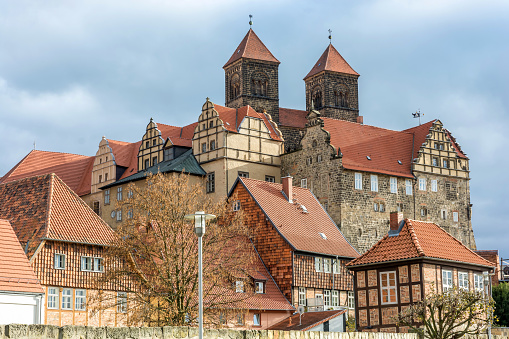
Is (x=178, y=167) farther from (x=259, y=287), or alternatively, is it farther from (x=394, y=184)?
(x=259, y=287)

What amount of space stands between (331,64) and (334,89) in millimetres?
2833

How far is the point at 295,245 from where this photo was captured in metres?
48.6

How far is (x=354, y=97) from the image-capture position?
91188mm

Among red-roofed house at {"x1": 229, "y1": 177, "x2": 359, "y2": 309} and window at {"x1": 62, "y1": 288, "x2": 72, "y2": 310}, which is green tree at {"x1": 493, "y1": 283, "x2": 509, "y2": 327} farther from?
window at {"x1": 62, "y1": 288, "x2": 72, "y2": 310}

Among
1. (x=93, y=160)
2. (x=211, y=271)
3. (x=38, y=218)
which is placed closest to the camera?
(x=211, y=271)

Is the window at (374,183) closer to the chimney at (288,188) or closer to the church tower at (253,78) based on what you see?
the chimney at (288,188)

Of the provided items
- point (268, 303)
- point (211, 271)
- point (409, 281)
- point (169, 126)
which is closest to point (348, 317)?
point (268, 303)

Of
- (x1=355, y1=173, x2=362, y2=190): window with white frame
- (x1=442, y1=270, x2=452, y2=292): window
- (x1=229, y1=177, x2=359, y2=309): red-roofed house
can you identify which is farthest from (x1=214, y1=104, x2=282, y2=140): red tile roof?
(x1=442, y1=270, x2=452, y2=292): window

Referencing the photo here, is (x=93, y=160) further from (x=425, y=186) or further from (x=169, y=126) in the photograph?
(x=425, y=186)

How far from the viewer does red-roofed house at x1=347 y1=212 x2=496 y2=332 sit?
3772cm

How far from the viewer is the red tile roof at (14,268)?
3409cm

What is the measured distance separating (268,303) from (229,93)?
1693 inches

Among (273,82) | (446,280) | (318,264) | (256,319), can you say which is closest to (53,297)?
(256,319)

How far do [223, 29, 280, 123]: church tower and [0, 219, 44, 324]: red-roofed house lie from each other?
48.4 meters
